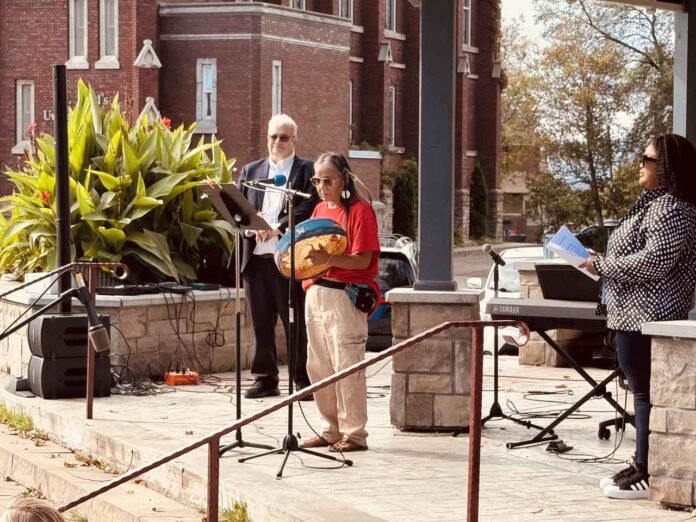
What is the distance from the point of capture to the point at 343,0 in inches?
2219

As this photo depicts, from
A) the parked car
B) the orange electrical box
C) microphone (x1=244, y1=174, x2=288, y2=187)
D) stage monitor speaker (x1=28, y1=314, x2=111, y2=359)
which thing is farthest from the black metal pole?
the parked car

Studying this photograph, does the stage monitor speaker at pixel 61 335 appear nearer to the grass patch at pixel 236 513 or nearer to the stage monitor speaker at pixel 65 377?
the stage monitor speaker at pixel 65 377

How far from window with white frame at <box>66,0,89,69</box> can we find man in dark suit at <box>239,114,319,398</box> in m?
34.3

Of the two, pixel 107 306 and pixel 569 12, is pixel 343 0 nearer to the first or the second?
pixel 569 12

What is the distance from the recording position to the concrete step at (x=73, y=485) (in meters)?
8.23

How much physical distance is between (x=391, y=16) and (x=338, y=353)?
172 ft

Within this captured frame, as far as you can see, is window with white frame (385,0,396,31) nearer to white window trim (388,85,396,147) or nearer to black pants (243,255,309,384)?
white window trim (388,85,396,147)

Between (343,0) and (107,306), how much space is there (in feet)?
148

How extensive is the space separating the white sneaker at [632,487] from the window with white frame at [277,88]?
3789cm

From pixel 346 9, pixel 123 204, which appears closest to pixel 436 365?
pixel 123 204

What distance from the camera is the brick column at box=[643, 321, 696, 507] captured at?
7457 mm

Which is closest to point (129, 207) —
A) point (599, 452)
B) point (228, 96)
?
point (599, 452)

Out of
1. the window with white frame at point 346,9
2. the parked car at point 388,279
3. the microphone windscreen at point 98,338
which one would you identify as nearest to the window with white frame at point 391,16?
the window with white frame at point 346,9

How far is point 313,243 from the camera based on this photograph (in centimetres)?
868
